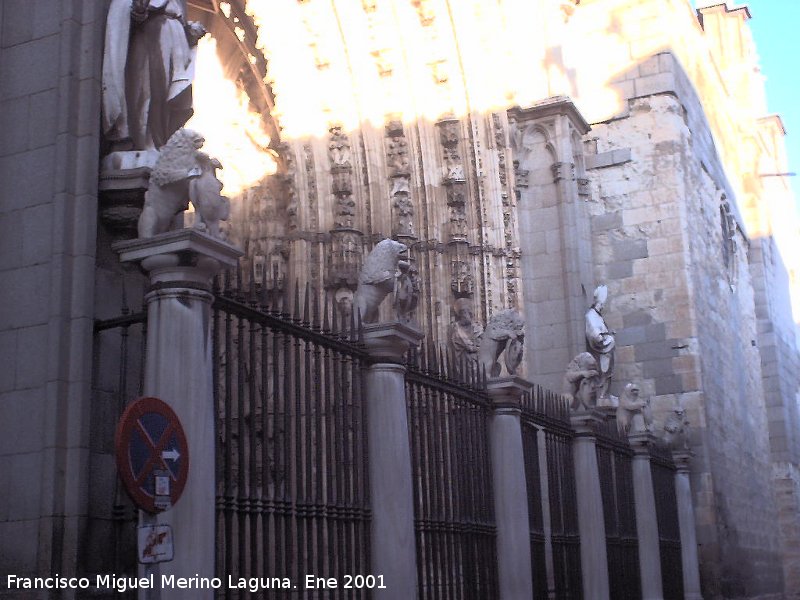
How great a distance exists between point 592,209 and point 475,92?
4.96 m

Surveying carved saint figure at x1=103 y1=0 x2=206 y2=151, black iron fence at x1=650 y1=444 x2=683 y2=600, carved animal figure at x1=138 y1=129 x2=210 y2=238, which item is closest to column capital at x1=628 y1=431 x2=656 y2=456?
black iron fence at x1=650 y1=444 x2=683 y2=600

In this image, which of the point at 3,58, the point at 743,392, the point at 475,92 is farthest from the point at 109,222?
the point at 743,392

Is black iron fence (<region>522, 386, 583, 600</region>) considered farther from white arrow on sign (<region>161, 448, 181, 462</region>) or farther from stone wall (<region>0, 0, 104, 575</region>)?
white arrow on sign (<region>161, 448, 181, 462</region>)

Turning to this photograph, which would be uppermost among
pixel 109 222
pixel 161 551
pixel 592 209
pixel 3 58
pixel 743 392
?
pixel 592 209

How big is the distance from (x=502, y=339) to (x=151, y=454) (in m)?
5.70

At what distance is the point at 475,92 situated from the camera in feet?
50.3

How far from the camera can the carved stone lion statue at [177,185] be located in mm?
5805

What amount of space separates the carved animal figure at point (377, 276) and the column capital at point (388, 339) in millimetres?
157

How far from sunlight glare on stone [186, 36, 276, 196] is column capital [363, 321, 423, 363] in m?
6.17

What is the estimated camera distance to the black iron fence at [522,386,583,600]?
1047 cm

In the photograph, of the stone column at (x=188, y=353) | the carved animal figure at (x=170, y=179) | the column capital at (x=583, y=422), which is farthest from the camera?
the column capital at (x=583, y=422)

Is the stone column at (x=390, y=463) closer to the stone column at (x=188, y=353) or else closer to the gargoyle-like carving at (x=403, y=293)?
the gargoyle-like carving at (x=403, y=293)

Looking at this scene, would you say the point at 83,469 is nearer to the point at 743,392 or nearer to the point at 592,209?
the point at 592,209

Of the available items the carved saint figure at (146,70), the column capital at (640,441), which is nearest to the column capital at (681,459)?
the column capital at (640,441)
